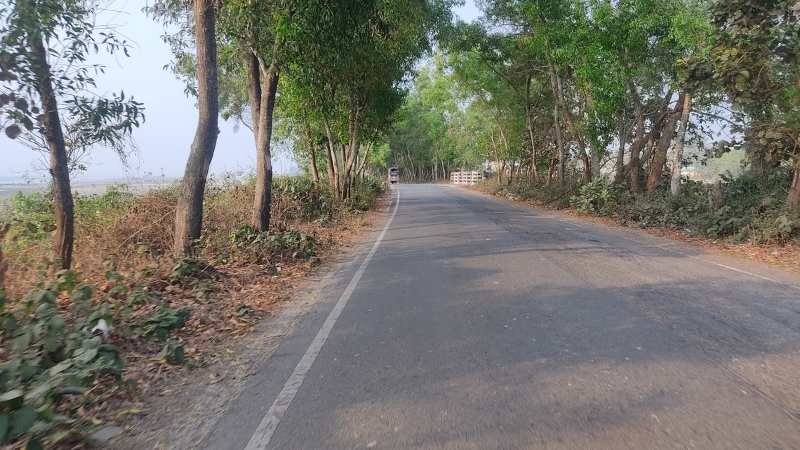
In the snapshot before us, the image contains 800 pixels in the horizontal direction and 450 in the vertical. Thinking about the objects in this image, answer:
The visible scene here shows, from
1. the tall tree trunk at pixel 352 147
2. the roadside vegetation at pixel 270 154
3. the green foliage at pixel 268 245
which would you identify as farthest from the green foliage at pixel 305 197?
the green foliage at pixel 268 245

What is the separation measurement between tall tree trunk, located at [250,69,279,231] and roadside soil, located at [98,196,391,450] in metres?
2.48

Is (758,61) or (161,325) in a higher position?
(758,61)

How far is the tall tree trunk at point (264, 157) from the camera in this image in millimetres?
10688

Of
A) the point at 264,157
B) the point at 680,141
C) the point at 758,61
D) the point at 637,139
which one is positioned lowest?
the point at 264,157

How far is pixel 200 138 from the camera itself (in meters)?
8.17

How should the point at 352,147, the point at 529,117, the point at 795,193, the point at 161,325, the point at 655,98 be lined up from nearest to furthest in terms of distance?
1. the point at 161,325
2. the point at 795,193
3. the point at 655,98
4. the point at 352,147
5. the point at 529,117

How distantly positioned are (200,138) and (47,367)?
15.1 ft

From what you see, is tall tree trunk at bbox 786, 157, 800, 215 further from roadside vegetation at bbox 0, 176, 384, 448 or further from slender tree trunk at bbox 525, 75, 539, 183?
slender tree trunk at bbox 525, 75, 539, 183

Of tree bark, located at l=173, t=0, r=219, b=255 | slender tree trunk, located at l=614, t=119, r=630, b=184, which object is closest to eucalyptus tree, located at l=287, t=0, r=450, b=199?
tree bark, located at l=173, t=0, r=219, b=255

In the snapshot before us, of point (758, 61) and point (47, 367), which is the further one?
point (758, 61)

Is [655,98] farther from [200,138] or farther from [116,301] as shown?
[116,301]

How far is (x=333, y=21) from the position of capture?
9773 millimetres

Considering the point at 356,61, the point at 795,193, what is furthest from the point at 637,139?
the point at 356,61

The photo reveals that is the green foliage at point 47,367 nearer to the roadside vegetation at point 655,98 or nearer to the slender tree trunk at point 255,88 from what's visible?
the slender tree trunk at point 255,88
